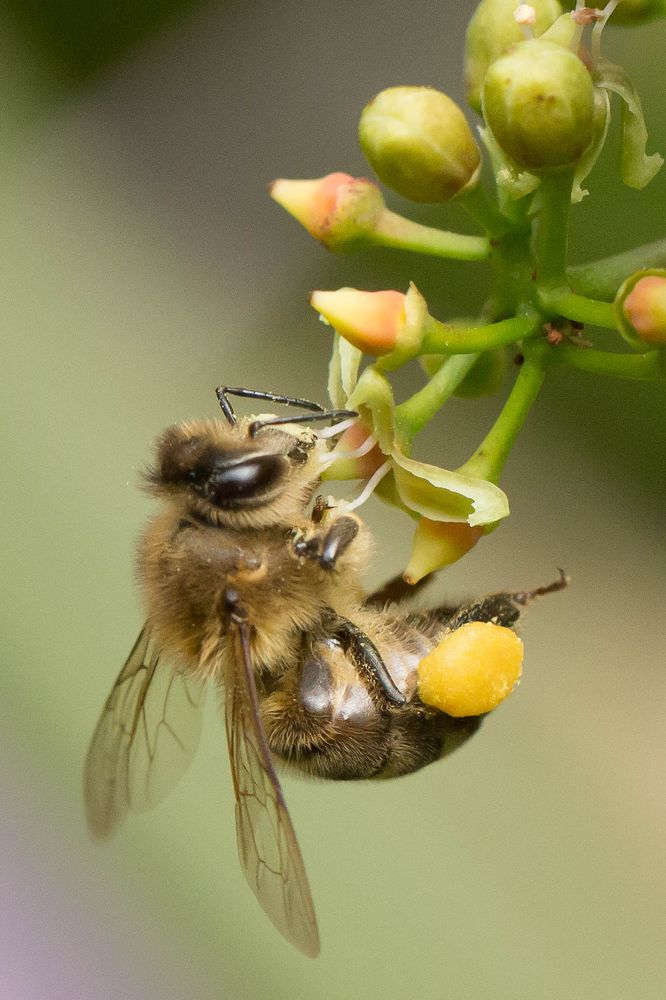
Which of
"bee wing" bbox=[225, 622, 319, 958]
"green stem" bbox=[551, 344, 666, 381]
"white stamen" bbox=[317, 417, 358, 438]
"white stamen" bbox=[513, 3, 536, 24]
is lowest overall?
"bee wing" bbox=[225, 622, 319, 958]

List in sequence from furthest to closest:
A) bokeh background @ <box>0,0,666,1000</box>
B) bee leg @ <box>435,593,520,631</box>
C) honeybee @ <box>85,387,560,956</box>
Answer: bokeh background @ <box>0,0,666,1000</box> → bee leg @ <box>435,593,520,631</box> → honeybee @ <box>85,387,560,956</box>

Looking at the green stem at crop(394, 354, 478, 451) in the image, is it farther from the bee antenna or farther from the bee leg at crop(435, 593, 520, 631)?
the bee leg at crop(435, 593, 520, 631)

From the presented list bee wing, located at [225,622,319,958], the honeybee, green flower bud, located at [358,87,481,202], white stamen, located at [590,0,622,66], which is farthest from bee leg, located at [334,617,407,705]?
white stamen, located at [590,0,622,66]

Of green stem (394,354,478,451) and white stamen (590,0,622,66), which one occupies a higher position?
white stamen (590,0,622,66)

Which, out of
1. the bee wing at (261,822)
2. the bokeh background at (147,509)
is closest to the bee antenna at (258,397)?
the bee wing at (261,822)

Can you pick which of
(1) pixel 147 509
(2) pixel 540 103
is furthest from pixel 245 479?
(1) pixel 147 509

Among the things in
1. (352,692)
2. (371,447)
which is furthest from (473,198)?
(352,692)

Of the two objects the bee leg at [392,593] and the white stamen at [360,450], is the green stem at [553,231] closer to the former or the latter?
the white stamen at [360,450]

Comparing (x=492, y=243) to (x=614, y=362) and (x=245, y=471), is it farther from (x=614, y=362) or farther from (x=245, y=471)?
(x=245, y=471)
